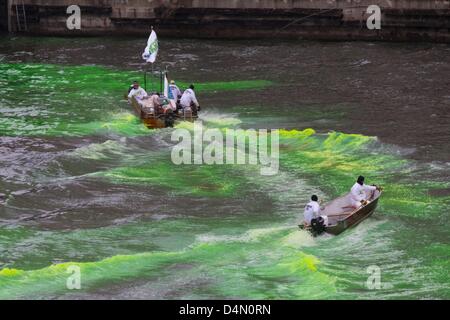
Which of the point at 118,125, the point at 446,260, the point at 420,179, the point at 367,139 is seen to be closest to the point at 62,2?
the point at 118,125

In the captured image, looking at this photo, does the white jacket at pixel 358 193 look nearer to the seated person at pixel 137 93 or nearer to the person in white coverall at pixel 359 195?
the person in white coverall at pixel 359 195

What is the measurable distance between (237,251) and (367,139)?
13297 mm

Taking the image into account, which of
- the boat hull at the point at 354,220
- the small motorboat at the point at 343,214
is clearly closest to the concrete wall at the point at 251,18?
the small motorboat at the point at 343,214

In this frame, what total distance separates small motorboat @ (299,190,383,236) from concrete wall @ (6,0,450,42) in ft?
96.3

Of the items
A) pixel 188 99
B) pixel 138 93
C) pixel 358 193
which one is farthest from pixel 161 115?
pixel 358 193

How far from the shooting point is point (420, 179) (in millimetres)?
31453

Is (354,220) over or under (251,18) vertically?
under

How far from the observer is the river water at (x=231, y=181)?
23422 millimetres

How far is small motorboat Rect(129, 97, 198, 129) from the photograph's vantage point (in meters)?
38.8

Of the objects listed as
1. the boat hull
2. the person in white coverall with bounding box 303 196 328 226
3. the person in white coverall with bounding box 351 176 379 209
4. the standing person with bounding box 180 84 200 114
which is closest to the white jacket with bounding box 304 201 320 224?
the person in white coverall with bounding box 303 196 328 226

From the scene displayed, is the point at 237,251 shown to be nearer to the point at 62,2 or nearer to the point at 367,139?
the point at 367,139

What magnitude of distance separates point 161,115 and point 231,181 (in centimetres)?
794

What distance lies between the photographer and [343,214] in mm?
26734

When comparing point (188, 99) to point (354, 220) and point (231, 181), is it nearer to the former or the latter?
point (231, 181)
